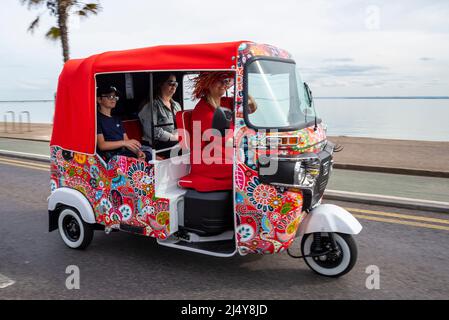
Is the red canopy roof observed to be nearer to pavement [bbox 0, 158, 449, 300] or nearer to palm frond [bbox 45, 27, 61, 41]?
pavement [bbox 0, 158, 449, 300]

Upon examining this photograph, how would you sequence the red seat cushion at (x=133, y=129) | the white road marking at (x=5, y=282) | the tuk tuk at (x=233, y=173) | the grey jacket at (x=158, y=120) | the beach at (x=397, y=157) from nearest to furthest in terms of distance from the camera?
1. the tuk tuk at (x=233, y=173)
2. the white road marking at (x=5, y=282)
3. the grey jacket at (x=158, y=120)
4. the red seat cushion at (x=133, y=129)
5. the beach at (x=397, y=157)

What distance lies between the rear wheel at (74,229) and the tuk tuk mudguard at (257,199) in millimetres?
1889

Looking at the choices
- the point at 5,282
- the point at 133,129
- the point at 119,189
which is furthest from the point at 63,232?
the point at 133,129

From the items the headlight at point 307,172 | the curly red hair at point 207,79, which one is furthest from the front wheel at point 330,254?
the curly red hair at point 207,79

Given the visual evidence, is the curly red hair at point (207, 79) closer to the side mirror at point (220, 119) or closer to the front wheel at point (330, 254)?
the side mirror at point (220, 119)

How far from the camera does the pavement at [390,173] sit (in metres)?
6.48

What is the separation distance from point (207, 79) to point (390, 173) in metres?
5.99

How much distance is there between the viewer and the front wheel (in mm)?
3699

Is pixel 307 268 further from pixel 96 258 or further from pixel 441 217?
pixel 441 217

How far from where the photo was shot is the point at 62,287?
12.1 ft

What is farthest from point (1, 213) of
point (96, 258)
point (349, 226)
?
point (349, 226)

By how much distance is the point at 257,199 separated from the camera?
3512 mm

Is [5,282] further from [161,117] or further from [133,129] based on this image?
[161,117]
